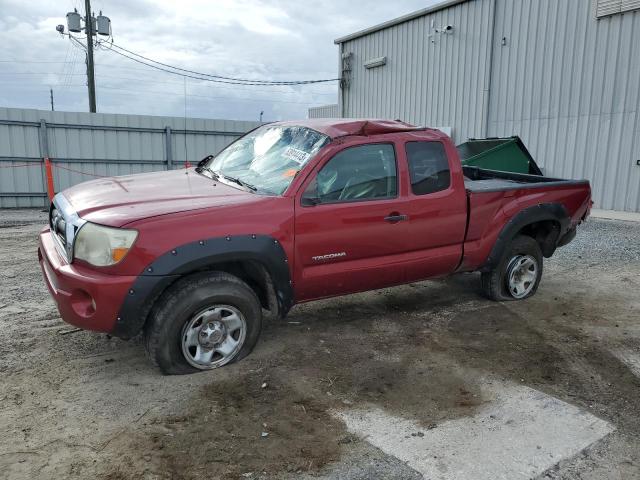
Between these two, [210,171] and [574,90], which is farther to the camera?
[574,90]

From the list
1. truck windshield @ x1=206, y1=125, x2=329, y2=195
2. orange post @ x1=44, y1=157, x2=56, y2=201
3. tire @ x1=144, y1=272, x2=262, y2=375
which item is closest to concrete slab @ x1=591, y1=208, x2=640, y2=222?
truck windshield @ x1=206, y1=125, x2=329, y2=195

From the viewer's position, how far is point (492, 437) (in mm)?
2990

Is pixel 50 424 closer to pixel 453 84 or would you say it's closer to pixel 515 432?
pixel 515 432

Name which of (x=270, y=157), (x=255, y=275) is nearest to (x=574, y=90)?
(x=270, y=157)

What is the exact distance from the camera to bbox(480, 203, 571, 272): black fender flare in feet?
16.6

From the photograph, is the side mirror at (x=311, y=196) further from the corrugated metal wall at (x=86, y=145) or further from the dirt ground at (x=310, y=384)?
the corrugated metal wall at (x=86, y=145)

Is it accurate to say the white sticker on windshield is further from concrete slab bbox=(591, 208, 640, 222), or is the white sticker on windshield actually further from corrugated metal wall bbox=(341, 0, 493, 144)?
corrugated metal wall bbox=(341, 0, 493, 144)

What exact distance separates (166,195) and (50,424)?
1684 millimetres

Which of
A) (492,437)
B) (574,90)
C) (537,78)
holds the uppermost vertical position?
(537,78)

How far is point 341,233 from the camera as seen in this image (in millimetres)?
3996

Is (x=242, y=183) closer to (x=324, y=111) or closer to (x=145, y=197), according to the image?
(x=145, y=197)

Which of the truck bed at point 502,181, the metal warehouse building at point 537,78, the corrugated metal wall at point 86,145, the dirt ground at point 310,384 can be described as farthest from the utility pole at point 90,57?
the truck bed at point 502,181

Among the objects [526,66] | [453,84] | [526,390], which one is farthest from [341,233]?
[453,84]

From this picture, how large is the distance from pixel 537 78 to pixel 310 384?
12386 mm
